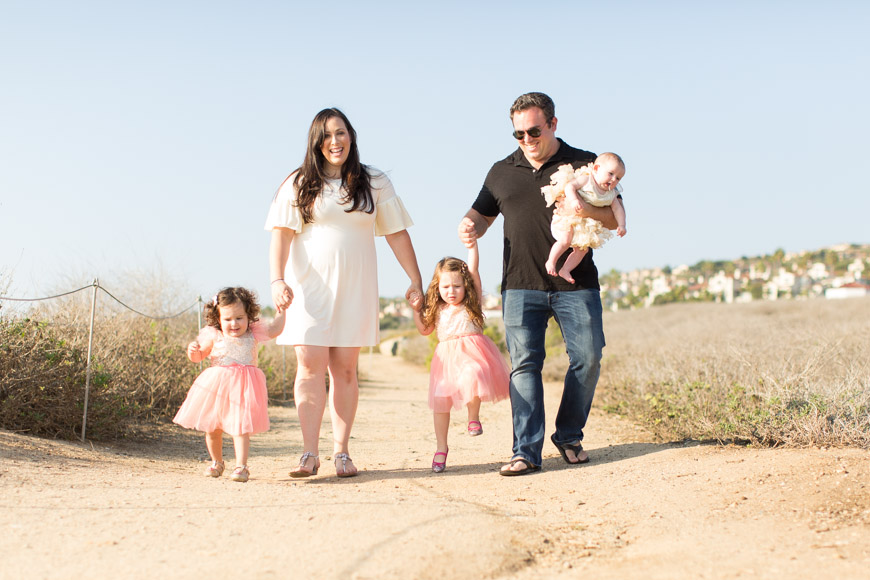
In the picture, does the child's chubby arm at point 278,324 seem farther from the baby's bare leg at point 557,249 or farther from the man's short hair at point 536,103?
the man's short hair at point 536,103

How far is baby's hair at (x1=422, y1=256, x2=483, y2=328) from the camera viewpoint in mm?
5406

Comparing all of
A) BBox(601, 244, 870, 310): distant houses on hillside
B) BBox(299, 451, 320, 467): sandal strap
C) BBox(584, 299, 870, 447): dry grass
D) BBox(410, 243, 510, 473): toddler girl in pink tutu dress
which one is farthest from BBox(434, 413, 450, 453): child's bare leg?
BBox(601, 244, 870, 310): distant houses on hillside

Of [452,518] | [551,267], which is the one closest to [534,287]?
[551,267]

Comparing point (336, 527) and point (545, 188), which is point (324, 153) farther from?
point (336, 527)

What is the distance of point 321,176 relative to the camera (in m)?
4.83

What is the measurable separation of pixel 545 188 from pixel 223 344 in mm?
2160

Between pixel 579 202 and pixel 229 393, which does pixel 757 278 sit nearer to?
pixel 579 202

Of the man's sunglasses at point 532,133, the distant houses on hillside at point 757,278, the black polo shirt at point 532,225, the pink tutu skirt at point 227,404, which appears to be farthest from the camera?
the distant houses on hillside at point 757,278

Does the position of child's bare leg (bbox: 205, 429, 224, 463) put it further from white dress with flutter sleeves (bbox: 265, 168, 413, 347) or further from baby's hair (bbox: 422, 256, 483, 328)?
baby's hair (bbox: 422, 256, 483, 328)

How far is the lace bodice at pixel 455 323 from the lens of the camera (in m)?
5.38

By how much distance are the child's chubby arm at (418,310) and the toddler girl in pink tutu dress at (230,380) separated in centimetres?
86

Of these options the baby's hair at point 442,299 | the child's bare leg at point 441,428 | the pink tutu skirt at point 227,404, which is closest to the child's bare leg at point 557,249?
the baby's hair at point 442,299

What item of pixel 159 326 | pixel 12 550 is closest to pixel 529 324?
pixel 12 550

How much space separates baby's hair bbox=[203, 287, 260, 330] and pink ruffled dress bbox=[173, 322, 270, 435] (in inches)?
3.3
